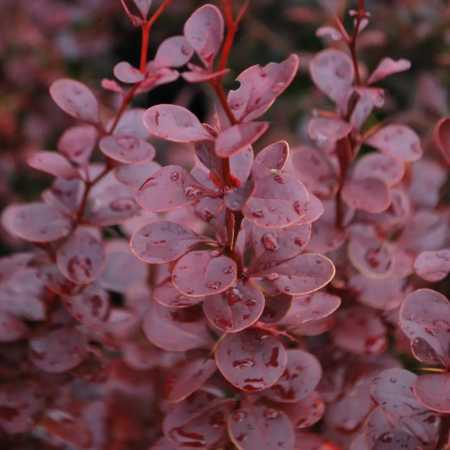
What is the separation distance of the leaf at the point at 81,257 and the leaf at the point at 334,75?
13.0 inches

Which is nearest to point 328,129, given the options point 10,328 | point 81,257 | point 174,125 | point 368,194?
point 368,194

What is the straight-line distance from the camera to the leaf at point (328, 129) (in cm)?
64

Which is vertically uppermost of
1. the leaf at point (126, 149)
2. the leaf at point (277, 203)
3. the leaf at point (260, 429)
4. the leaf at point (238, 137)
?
the leaf at point (238, 137)

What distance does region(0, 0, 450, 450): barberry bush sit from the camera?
0.52 metres

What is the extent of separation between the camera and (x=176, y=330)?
65 cm

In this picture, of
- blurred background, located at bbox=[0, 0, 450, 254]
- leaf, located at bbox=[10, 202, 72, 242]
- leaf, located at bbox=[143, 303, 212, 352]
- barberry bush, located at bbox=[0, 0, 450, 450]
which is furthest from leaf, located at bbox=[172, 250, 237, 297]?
blurred background, located at bbox=[0, 0, 450, 254]

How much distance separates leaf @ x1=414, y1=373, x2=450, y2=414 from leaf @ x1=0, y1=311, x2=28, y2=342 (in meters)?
0.45

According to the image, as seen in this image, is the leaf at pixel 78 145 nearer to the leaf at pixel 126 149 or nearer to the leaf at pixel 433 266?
the leaf at pixel 126 149

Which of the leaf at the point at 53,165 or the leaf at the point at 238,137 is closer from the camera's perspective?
the leaf at the point at 238,137

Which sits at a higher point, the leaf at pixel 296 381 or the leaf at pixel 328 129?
the leaf at pixel 328 129

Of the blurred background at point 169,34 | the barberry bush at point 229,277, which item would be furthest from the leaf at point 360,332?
the blurred background at point 169,34

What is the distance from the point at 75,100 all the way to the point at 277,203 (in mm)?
297

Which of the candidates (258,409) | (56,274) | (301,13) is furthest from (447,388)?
(301,13)

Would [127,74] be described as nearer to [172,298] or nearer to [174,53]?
[174,53]
